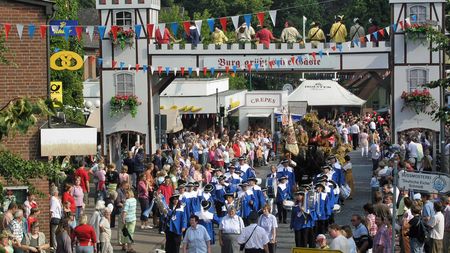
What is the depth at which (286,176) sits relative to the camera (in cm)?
3116

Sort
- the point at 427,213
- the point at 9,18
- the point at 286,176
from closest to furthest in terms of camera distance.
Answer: the point at 427,213 < the point at 9,18 < the point at 286,176

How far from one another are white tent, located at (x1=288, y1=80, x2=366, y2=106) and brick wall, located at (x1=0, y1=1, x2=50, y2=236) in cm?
3933

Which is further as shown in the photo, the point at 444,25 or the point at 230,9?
the point at 230,9

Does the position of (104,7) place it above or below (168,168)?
above

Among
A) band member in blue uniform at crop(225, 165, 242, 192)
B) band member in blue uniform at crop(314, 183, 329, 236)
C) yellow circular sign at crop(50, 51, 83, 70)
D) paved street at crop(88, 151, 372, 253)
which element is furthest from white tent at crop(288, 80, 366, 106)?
band member in blue uniform at crop(314, 183, 329, 236)

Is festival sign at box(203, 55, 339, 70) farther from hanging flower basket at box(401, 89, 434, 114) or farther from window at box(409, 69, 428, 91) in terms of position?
hanging flower basket at box(401, 89, 434, 114)

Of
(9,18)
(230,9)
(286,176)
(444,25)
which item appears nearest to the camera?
(9,18)

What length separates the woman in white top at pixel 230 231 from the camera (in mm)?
23173

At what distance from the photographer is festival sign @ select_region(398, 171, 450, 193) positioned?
17.5 meters

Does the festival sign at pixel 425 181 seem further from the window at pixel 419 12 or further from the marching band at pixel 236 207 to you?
the window at pixel 419 12

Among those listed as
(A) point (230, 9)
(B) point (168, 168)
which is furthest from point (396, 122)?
(A) point (230, 9)

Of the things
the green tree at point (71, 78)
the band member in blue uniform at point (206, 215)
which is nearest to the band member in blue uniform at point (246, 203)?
the band member in blue uniform at point (206, 215)

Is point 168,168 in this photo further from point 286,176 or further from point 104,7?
point 104,7

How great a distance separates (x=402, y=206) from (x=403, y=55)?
19.9 m
